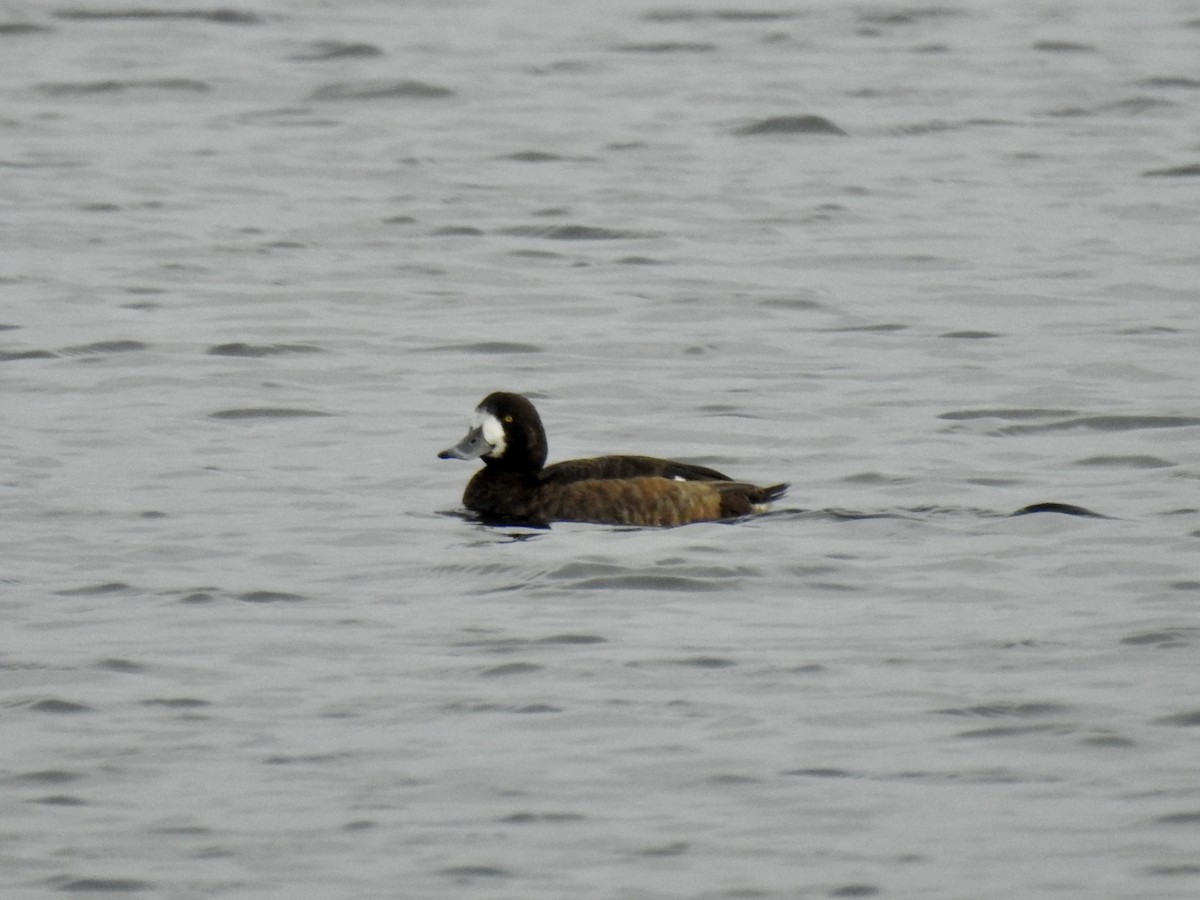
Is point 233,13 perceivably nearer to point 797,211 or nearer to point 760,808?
point 797,211

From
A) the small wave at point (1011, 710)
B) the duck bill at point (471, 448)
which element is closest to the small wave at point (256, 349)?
the duck bill at point (471, 448)

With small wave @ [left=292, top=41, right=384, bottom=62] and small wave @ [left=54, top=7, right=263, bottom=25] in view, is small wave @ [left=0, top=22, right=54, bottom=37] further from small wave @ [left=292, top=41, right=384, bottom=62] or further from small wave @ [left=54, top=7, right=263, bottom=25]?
small wave @ [left=292, top=41, right=384, bottom=62]

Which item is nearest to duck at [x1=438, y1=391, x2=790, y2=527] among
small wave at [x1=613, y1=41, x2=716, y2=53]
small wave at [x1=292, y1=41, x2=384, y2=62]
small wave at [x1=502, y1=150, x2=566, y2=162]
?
small wave at [x1=502, y1=150, x2=566, y2=162]

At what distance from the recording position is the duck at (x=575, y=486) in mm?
11477

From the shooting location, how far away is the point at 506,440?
39.2 ft

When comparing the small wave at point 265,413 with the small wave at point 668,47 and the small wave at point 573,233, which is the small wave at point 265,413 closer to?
the small wave at point 573,233

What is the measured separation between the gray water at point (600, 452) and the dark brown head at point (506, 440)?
301 mm

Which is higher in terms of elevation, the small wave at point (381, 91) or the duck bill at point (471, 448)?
the small wave at point (381, 91)

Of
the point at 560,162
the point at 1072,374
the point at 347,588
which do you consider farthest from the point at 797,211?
the point at 347,588

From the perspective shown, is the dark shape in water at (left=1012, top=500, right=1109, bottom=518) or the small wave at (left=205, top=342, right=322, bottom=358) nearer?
the dark shape in water at (left=1012, top=500, right=1109, bottom=518)

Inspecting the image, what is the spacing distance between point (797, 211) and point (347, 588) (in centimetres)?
1030

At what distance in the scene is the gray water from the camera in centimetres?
759

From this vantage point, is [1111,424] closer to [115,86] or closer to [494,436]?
[494,436]

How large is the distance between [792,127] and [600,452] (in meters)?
10.6
